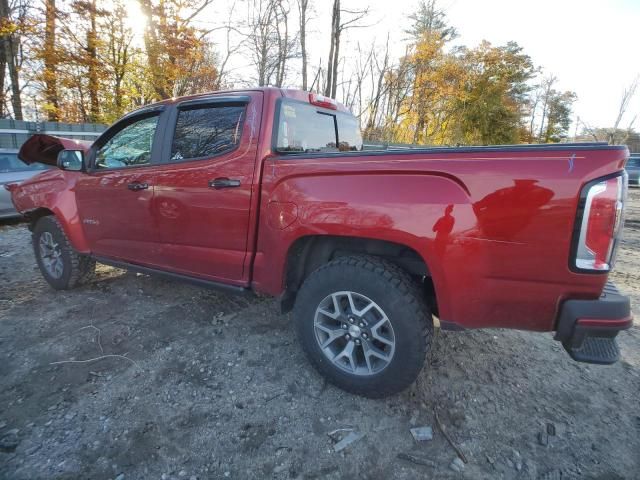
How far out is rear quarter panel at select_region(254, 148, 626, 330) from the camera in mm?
1564

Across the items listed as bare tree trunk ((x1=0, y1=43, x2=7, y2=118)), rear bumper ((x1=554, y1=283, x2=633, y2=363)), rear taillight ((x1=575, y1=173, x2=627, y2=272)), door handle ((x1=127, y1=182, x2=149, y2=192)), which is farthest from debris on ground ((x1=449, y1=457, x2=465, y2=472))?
bare tree trunk ((x1=0, y1=43, x2=7, y2=118))

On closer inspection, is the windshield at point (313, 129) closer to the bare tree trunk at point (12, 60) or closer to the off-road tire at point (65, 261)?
the off-road tire at point (65, 261)

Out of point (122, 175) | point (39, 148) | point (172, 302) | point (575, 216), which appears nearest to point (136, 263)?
point (172, 302)

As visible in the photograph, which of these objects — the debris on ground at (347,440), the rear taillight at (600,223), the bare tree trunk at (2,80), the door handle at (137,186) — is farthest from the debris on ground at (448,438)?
the bare tree trunk at (2,80)

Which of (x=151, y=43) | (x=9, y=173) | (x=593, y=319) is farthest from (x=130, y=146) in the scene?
(x=151, y=43)

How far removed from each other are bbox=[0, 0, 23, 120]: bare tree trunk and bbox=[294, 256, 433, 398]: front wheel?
16.2 meters

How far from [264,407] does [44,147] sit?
165 inches

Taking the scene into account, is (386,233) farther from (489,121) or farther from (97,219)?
(489,121)

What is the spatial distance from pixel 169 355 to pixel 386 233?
1946 millimetres

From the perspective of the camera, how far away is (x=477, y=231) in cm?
170

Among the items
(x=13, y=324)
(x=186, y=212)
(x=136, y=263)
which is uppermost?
(x=186, y=212)

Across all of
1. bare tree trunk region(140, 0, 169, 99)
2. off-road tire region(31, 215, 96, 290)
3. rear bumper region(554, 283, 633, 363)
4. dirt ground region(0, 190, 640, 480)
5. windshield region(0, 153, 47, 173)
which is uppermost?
bare tree trunk region(140, 0, 169, 99)

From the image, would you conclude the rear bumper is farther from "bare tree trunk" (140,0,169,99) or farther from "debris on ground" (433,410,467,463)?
"bare tree trunk" (140,0,169,99)

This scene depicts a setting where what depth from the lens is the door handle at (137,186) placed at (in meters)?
2.93
